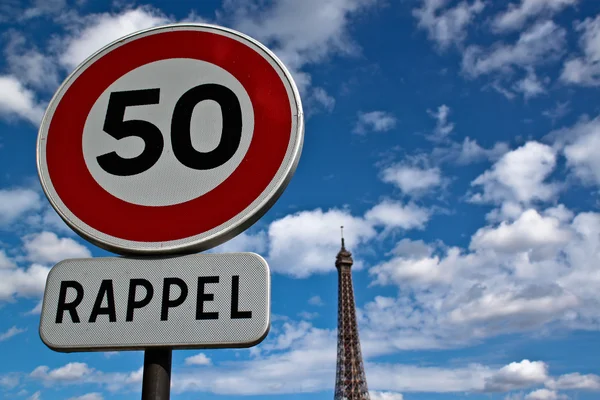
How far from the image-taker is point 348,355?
58.4 meters

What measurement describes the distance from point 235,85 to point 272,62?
0.15m

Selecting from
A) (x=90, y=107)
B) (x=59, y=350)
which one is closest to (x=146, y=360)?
(x=59, y=350)

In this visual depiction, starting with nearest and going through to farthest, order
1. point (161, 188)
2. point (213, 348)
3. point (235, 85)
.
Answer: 1. point (213, 348)
2. point (161, 188)
3. point (235, 85)

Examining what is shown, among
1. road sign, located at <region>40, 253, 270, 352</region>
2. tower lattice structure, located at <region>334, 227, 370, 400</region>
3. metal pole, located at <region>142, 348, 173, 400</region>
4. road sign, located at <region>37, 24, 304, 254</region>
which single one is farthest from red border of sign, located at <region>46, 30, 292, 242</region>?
tower lattice structure, located at <region>334, 227, 370, 400</region>

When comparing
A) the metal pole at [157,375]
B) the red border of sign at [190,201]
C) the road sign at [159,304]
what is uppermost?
the red border of sign at [190,201]

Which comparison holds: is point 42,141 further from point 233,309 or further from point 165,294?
point 233,309

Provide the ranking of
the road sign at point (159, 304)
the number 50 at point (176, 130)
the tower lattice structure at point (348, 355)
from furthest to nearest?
the tower lattice structure at point (348, 355) → the number 50 at point (176, 130) → the road sign at point (159, 304)

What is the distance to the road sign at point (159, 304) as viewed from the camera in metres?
1.51

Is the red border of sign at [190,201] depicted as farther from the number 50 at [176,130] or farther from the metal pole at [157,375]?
the metal pole at [157,375]

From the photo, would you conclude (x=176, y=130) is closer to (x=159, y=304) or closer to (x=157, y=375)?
(x=159, y=304)

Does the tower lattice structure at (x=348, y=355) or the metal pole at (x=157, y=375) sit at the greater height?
the tower lattice structure at (x=348, y=355)

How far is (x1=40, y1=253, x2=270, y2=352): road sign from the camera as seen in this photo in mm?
1514

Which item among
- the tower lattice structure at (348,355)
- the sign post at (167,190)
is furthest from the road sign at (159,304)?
the tower lattice structure at (348,355)

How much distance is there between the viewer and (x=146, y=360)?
156 cm
